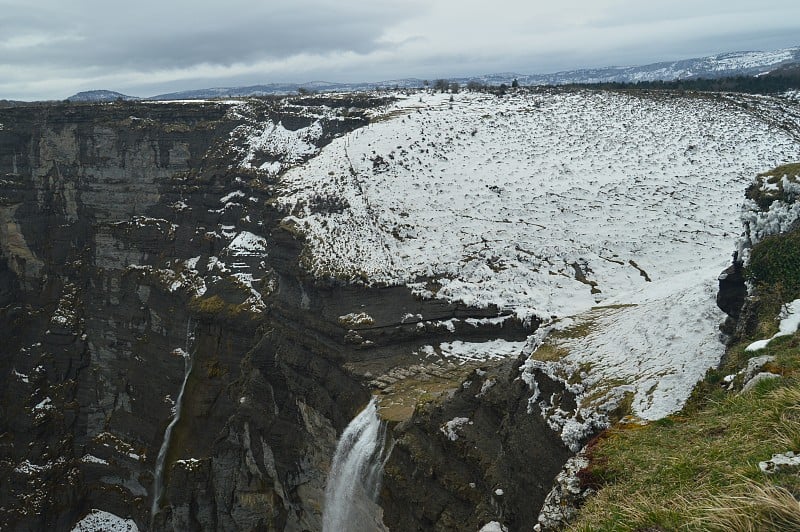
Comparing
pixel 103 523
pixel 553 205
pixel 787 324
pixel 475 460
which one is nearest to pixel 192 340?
pixel 103 523

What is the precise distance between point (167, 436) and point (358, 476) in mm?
18954

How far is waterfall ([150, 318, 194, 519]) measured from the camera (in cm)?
3158

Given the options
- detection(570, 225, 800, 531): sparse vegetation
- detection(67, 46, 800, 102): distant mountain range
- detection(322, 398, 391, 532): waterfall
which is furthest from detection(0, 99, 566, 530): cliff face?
detection(67, 46, 800, 102): distant mountain range

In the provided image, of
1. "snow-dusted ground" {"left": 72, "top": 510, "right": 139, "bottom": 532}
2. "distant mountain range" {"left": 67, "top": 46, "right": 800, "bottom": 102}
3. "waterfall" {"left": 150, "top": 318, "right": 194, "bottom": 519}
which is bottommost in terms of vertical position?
"snow-dusted ground" {"left": 72, "top": 510, "right": 139, "bottom": 532}

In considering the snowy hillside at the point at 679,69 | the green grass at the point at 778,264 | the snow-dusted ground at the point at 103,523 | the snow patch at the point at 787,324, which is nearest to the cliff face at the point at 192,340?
the snow-dusted ground at the point at 103,523

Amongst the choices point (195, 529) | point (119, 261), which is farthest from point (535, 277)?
point (119, 261)

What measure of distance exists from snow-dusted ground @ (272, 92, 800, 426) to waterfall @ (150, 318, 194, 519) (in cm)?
1074

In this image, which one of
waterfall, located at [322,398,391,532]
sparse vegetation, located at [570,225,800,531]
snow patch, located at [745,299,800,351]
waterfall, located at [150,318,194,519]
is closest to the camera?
sparse vegetation, located at [570,225,800,531]

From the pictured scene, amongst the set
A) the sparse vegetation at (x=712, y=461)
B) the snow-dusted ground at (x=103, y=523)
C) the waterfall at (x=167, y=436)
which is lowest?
the snow-dusted ground at (x=103, y=523)

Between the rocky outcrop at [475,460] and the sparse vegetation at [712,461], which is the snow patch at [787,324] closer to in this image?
the sparse vegetation at [712,461]

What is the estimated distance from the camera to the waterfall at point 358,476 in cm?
1842

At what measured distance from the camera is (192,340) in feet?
112

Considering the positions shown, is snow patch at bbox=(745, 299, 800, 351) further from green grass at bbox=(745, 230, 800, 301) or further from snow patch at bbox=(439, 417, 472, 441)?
snow patch at bbox=(439, 417, 472, 441)

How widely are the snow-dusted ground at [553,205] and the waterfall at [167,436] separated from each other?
423 inches
